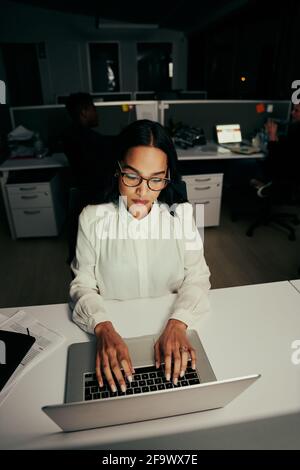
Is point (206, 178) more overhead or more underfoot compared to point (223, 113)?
more underfoot

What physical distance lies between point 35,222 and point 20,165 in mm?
541

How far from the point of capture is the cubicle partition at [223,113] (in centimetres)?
Result: 348

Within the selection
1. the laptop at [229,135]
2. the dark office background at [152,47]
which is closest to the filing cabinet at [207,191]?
the laptop at [229,135]

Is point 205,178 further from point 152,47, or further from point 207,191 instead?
point 152,47

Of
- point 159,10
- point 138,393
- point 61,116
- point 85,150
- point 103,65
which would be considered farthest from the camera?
point 103,65

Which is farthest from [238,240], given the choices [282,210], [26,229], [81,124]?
[26,229]

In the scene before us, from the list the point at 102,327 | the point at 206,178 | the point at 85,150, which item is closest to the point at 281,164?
the point at 206,178

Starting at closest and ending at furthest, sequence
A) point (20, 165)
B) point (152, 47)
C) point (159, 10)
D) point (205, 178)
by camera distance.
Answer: point (20, 165) < point (205, 178) < point (159, 10) < point (152, 47)

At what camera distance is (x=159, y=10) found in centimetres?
636

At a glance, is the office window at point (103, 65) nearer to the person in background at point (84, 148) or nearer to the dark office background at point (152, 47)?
the dark office background at point (152, 47)

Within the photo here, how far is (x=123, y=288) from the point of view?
1.19 meters

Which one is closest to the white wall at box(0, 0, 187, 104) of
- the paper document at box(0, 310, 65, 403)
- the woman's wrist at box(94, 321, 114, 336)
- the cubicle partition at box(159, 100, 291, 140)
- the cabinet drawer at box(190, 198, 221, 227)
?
the cubicle partition at box(159, 100, 291, 140)
